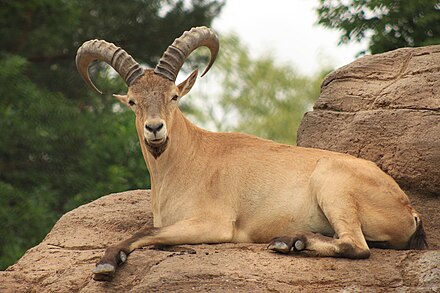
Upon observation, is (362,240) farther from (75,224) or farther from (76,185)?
(76,185)

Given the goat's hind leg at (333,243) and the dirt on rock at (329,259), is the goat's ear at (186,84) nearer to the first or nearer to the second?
the dirt on rock at (329,259)

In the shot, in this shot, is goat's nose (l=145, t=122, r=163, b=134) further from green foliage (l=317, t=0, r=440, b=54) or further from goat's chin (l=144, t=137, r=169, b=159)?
green foliage (l=317, t=0, r=440, b=54)

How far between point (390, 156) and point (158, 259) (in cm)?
346

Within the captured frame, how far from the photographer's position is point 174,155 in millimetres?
12211

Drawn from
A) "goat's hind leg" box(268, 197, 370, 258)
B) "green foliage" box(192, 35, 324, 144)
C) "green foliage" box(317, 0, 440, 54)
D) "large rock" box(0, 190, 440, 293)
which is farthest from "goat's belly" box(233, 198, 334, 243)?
"green foliage" box(192, 35, 324, 144)

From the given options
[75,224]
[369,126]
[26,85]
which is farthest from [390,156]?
[26,85]

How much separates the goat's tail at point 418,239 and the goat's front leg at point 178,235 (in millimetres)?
1887

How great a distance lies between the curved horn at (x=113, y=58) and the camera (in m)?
12.0

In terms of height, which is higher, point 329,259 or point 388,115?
point 388,115

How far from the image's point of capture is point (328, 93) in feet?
45.6

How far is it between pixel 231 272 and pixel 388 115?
3578 millimetres

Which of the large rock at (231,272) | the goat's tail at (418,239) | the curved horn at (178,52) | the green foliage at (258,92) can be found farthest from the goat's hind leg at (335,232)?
the green foliage at (258,92)

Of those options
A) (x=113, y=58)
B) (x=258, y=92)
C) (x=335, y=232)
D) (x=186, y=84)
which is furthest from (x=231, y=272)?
(x=258, y=92)

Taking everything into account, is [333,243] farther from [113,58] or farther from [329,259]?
[113,58]
